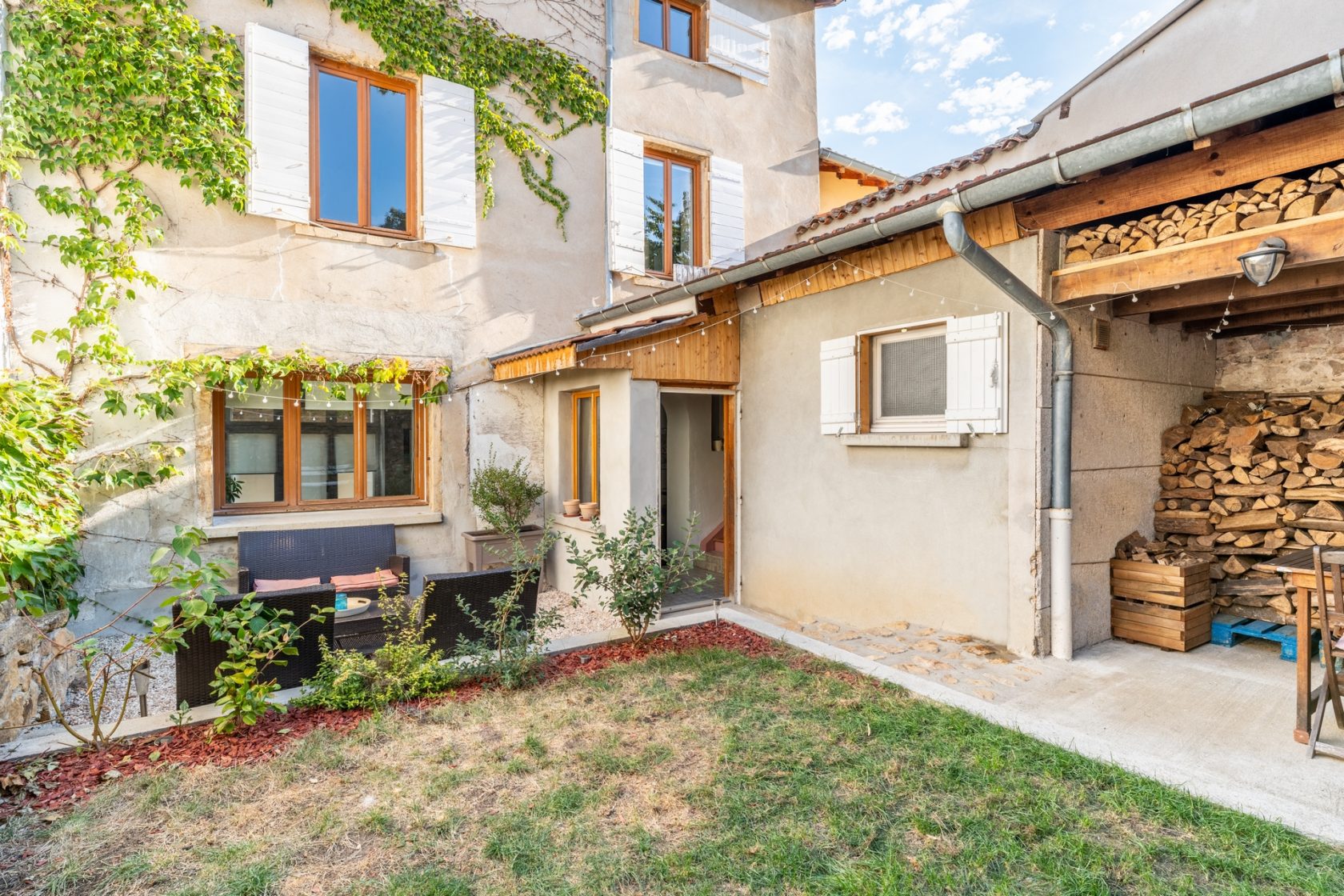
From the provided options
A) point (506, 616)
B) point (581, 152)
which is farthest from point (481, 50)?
point (506, 616)

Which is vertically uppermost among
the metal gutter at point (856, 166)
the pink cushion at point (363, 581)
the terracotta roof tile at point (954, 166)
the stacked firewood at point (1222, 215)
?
the metal gutter at point (856, 166)

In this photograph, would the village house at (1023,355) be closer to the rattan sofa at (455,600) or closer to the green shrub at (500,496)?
the green shrub at (500,496)

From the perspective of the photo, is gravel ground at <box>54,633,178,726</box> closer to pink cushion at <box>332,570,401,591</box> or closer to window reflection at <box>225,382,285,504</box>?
pink cushion at <box>332,570,401,591</box>

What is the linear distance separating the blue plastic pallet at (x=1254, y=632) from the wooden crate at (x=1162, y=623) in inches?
3.1

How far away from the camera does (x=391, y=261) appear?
7332 mm

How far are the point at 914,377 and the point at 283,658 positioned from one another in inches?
209

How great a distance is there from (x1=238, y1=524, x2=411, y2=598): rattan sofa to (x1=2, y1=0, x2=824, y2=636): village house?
0.39 metres

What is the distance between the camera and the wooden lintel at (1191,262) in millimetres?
3479

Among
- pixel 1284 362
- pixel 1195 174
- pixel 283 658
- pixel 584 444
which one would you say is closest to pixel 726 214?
pixel 584 444

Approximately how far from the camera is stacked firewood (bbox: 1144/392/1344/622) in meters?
5.12

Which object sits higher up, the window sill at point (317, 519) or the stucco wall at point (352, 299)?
the stucco wall at point (352, 299)

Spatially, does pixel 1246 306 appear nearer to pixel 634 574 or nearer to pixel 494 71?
pixel 634 574

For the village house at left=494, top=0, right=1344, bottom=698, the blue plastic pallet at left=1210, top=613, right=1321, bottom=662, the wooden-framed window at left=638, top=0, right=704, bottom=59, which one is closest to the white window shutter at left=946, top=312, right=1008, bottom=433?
the village house at left=494, top=0, right=1344, bottom=698

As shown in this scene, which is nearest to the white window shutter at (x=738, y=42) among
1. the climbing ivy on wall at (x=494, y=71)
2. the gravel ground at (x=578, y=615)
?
the climbing ivy on wall at (x=494, y=71)
